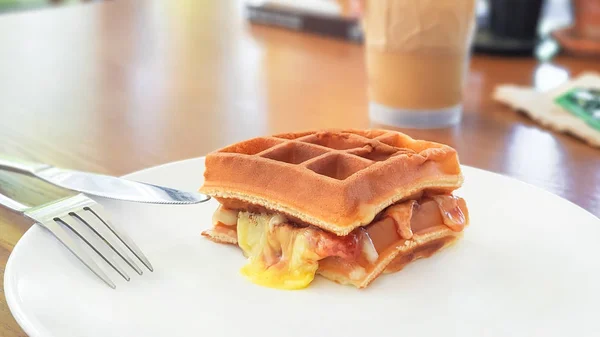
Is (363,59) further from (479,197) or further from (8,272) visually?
(8,272)

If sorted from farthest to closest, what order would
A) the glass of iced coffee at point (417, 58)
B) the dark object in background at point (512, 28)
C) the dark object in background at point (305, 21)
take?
the dark object in background at point (305, 21) < the dark object in background at point (512, 28) < the glass of iced coffee at point (417, 58)

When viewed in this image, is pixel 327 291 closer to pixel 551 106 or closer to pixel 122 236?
pixel 122 236

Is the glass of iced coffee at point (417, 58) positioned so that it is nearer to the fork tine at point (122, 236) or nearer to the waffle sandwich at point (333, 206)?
the waffle sandwich at point (333, 206)

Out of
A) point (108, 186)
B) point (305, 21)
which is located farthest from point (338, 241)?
point (305, 21)

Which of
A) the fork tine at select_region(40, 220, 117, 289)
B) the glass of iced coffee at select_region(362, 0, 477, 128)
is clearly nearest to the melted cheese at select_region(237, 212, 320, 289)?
the fork tine at select_region(40, 220, 117, 289)

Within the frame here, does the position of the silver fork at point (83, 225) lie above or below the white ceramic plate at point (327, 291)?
above

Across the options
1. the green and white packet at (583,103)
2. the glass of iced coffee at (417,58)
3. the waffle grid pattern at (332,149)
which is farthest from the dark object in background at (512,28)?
the waffle grid pattern at (332,149)
